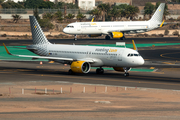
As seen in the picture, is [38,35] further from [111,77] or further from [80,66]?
[111,77]

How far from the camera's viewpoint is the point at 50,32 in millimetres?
139625

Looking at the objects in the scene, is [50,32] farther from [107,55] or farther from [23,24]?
[107,55]

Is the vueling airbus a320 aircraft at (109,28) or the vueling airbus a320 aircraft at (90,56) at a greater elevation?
the vueling airbus a320 aircraft at (109,28)

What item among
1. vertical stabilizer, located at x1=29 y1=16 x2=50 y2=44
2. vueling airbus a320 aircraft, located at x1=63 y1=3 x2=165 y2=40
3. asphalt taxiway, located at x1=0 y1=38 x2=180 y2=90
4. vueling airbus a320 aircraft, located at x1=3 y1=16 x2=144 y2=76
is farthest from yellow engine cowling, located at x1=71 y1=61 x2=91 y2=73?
vueling airbus a320 aircraft, located at x1=63 y1=3 x2=165 y2=40

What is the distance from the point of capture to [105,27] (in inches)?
4358

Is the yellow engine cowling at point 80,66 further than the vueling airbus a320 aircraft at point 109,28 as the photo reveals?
No

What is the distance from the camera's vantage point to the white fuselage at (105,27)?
349 ft

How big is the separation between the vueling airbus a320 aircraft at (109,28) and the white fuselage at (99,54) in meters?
52.6

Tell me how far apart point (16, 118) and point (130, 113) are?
8374 millimetres

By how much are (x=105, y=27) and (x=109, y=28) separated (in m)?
1.69

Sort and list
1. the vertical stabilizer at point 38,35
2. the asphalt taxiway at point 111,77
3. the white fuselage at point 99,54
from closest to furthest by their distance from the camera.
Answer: the asphalt taxiway at point 111,77
the white fuselage at point 99,54
the vertical stabilizer at point 38,35

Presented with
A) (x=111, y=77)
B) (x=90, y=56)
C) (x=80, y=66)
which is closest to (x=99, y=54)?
(x=90, y=56)

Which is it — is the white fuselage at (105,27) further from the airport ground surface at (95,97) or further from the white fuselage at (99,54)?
the airport ground surface at (95,97)

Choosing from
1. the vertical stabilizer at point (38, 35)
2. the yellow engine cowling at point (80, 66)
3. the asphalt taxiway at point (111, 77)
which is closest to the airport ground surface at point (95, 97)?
the asphalt taxiway at point (111, 77)
